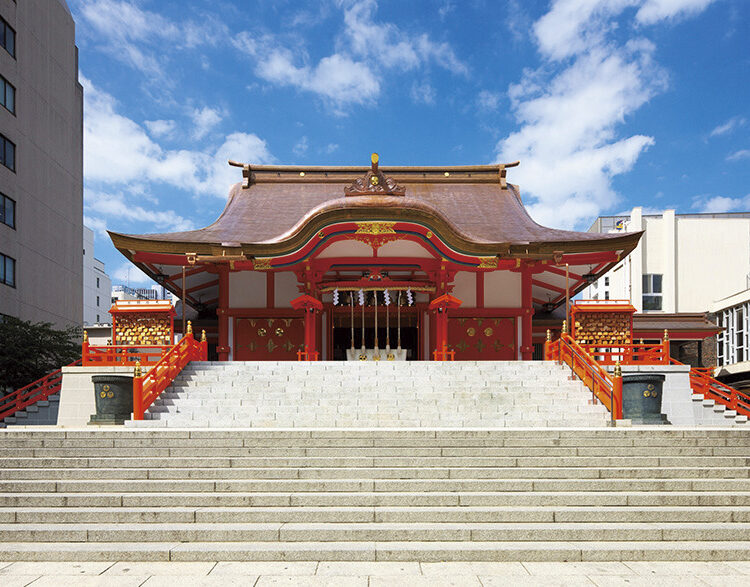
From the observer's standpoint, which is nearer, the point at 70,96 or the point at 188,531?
the point at 188,531

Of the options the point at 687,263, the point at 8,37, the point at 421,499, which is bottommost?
the point at 421,499

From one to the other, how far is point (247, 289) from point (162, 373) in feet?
22.4

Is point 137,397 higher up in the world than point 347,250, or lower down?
lower down

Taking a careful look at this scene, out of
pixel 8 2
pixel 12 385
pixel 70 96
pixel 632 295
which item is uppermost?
pixel 8 2

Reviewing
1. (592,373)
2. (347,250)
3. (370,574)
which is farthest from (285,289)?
(370,574)

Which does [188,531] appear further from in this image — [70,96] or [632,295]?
[632,295]

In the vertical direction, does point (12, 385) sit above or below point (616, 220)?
below

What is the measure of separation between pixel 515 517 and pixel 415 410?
14.9ft

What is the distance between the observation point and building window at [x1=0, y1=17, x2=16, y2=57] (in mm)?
24281

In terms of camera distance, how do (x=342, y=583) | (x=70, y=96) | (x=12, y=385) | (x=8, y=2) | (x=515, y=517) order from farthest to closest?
(x=70, y=96) → (x=8, y=2) → (x=12, y=385) → (x=515, y=517) → (x=342, y=583)

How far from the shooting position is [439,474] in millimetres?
7488

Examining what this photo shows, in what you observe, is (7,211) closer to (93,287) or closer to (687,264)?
(93,287)

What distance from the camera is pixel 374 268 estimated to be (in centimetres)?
1711

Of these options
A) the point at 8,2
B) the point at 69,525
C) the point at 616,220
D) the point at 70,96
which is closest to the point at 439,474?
the point at 69,525
